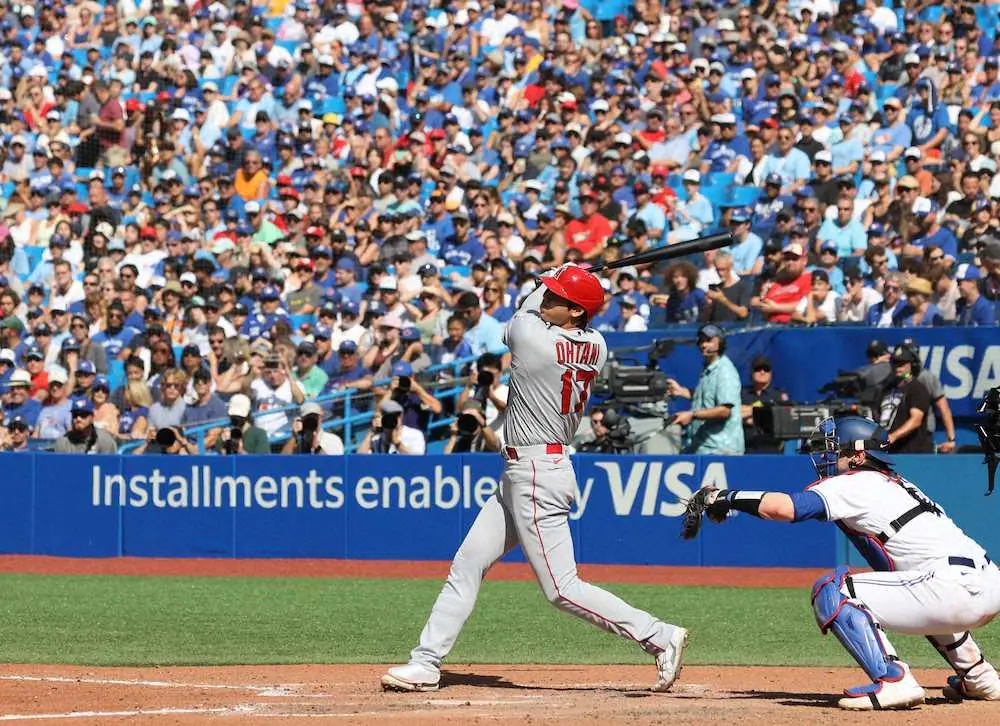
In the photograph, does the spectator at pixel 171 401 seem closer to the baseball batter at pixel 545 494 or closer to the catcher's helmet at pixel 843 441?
the baseball batter at pixel 545 494

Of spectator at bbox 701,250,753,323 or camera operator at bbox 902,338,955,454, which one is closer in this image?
camera operator at bbox 902,338,955,454

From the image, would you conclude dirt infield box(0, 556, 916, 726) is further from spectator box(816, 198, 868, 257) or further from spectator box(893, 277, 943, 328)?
spectator box(816, 198, 868, 257)

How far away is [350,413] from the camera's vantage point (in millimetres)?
17656

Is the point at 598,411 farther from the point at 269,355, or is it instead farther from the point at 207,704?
the point at 207,704

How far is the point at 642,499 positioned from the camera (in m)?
15.4

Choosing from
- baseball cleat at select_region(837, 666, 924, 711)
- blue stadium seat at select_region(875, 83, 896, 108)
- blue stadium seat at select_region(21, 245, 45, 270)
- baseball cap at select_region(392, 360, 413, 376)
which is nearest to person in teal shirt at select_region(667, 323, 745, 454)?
baseball cap at select_region(392, 360, 413, 376)

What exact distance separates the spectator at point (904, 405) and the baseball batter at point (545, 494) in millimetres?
6698

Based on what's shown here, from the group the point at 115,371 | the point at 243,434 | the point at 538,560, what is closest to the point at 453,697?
the point at 538,560

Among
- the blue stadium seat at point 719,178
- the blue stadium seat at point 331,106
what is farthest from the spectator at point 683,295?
the blue stadium seat at point 331,106

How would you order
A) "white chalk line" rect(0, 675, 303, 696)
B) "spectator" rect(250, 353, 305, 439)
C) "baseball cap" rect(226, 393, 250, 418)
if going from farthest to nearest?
"spectator" rect(250, 353, 305, 439), "baseball cap" rect(226, 393, 250, 418), "white chalk line" rect(0, 675, 303, 696)

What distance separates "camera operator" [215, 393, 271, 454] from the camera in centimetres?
1672

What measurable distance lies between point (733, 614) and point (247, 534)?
18.7 feet

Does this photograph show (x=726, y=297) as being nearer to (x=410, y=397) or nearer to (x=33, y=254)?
(x=410, y=397)

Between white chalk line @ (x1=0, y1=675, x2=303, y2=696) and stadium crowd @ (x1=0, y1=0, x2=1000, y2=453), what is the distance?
210 inches
